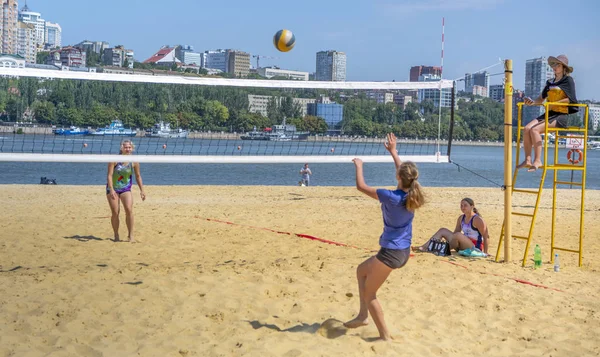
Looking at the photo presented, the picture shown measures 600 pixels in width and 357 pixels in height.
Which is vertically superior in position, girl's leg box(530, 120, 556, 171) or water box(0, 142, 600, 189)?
girl's leg box(530, 120, 556, 171)

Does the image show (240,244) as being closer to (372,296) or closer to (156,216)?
(156,216)

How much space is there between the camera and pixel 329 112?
475 inches

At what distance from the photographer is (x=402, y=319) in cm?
603

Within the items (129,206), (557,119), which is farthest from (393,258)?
(129,206)

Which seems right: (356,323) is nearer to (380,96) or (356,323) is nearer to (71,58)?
(380,96)

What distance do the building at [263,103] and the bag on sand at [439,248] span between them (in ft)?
11.7

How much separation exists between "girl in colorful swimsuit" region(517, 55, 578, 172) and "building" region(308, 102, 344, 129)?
3943 millimetres

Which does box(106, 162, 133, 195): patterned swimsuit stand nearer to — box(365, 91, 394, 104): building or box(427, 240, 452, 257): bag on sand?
box(427, 240, 452, 257): bag on sand

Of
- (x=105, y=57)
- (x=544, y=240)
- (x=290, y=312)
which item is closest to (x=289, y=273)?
(x=290, y=312)

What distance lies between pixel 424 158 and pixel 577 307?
371 cm

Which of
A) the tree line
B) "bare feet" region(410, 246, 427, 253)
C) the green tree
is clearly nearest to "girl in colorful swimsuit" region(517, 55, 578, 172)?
"bare feet" region(410, 246, 427, 253)

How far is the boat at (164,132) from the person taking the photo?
11781 millimetres

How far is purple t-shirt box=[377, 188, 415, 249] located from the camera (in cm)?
507

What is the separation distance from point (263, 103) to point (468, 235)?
4436mm
